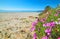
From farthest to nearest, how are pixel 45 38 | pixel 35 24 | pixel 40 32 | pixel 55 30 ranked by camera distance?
1. pixel 35 24
2. pixel 40 32
3. pixel 45 38
4. pixel 55 30

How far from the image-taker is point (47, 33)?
3.52m

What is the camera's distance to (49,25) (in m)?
3.54

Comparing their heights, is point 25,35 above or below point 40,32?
below

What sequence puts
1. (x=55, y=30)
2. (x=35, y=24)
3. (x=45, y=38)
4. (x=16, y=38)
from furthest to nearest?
(x=16, y=38) < (x=35, y=24) < (x=45, y=38) < (x=55, y=30)

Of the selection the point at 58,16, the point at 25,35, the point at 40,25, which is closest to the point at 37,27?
the point at 40,25

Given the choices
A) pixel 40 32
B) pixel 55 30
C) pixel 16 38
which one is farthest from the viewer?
pixel 16 38

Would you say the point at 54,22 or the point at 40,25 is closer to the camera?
the point at 54,22

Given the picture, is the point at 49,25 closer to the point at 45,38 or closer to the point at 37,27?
the point at 45,38

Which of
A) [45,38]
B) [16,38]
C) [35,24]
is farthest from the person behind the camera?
[16,38]

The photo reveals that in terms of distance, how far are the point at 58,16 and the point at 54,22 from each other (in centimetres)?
48

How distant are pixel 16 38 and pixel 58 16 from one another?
1.91 metres

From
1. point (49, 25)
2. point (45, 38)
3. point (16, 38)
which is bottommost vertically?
point (16, 38)

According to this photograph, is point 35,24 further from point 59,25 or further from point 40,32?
point 59,25

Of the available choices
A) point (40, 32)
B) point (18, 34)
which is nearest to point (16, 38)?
point (18, 34)
